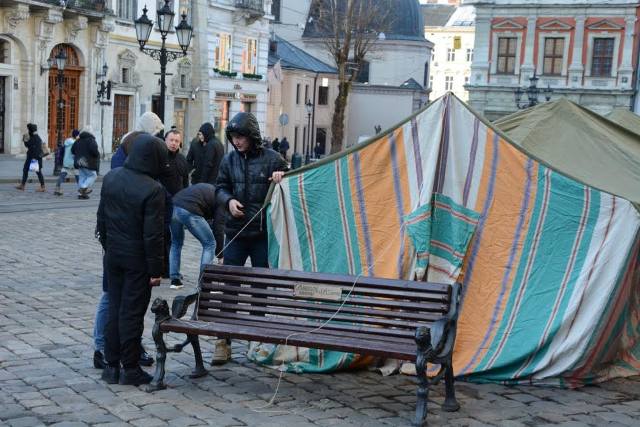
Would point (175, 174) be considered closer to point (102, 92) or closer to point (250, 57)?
point (102, 92)

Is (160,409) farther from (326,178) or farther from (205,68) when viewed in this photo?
(205,68)

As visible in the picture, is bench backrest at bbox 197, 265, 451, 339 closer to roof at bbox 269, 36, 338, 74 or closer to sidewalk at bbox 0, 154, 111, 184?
sidewalk at bbox 0, 154, 111, 184

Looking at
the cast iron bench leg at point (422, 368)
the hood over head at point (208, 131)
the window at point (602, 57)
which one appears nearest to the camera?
the cast iron bench leg at point (422, 368)

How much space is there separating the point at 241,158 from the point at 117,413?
239cm

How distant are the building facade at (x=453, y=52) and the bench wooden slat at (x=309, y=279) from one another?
104 m

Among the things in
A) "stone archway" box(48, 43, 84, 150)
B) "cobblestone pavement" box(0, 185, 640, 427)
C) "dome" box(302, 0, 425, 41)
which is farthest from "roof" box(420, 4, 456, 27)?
"cobblestone pavement" box(0, 185, 640, 427)

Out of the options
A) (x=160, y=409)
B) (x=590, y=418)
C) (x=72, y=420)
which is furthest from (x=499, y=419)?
(x=72, y=420)

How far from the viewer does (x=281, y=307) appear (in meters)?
6.99

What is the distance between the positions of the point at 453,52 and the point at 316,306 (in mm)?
107598

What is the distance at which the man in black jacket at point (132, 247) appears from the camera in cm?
661

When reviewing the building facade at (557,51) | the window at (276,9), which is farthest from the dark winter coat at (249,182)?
the window at (276,9)

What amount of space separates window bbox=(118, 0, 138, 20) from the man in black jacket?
3319 centimetres

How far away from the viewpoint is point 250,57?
1961 inches

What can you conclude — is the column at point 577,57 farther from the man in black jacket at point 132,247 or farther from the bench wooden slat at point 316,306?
the man in black jacket at point 132,247
